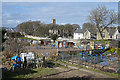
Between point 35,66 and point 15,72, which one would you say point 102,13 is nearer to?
point 35,66

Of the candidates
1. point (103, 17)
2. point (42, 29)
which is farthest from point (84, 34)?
point (103, 17)

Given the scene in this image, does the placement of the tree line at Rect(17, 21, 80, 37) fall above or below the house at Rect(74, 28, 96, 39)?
above

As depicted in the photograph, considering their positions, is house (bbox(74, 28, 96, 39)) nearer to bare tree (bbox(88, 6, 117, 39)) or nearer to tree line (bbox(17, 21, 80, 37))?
tree line (bbox(17, 21, 80, 37))

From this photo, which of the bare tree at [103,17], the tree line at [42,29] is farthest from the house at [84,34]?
the bare tree at [103,17]

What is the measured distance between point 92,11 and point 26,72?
20732 mm

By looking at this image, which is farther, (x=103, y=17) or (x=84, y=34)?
(x=84, y=34)

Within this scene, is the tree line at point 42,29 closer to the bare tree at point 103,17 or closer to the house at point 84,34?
the house at point 84,34

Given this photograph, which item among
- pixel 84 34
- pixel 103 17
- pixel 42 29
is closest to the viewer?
pixel 103 17

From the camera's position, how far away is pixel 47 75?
9.18m

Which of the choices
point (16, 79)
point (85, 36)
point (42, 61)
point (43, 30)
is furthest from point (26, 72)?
point (43, 30)

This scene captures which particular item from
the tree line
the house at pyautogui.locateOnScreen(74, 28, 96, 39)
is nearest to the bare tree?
the house at pyautogui.locateOnScreen(74, 28, 96, 39)

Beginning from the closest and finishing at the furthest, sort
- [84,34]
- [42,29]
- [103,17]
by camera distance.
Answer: [103,17]
[84,34]
[42,29]

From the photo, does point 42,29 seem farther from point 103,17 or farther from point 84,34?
point 103,17

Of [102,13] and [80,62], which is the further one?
[102,13]
